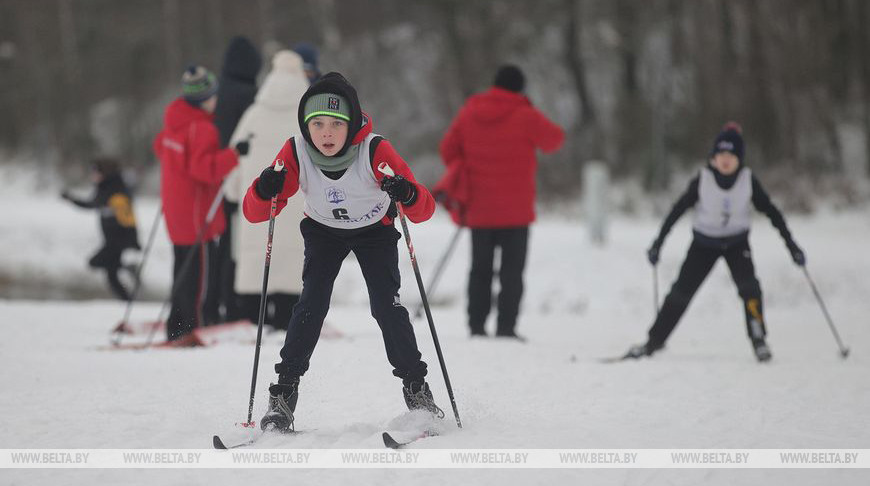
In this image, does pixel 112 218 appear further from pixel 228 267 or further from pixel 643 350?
pixel 643 350

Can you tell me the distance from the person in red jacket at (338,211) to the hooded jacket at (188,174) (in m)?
2.82

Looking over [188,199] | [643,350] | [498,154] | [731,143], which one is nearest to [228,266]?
[188,199]

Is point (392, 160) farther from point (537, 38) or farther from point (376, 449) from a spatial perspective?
point (537, 38)

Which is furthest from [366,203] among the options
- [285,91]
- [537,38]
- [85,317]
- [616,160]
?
[537,38]

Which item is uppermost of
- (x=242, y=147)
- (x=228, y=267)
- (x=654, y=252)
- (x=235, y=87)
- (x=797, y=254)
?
(x=235, y=87)

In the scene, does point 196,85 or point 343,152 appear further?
point 196,85

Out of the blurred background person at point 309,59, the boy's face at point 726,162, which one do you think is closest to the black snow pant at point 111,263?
the blurred background person at point 309,59

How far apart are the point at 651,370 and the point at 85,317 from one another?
17.7ft

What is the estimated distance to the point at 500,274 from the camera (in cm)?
742

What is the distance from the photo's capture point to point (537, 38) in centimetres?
2225

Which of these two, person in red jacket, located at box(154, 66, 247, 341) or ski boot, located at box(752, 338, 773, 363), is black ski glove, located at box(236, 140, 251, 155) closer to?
person in red jacket, located at box(154, 66, 247, 341)

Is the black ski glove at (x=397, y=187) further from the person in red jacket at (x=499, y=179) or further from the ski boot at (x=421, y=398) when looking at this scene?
the person in red jacket at (x=499, y=179)

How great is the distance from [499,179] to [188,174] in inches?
95.7

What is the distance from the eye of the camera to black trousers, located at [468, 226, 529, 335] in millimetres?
7375
